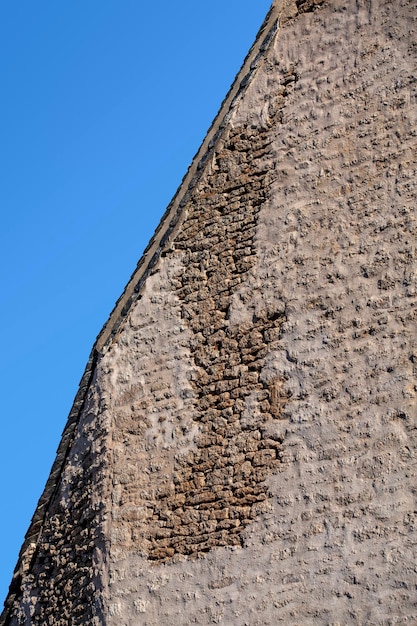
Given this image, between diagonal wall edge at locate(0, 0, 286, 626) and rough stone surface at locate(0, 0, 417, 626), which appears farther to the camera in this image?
diagonal wall edge at locate(0, 0, 286, 626)

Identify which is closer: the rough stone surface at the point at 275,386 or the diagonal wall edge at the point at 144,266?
the rough stone surface at the point at 275,386

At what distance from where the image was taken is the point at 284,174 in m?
9.59

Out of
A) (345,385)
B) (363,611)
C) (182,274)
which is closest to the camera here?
(363,611)

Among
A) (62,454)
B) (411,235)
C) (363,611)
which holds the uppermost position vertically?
(411,235)

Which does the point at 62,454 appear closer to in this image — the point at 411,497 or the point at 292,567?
the point at 292,567

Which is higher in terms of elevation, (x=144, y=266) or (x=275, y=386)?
(x=144, y=266)

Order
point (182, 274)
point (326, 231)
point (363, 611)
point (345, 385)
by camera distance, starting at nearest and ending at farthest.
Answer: point (363, 611) → point (345, 385) → point (326, 231) → point (182, 274)

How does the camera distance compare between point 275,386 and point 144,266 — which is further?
point 144,266

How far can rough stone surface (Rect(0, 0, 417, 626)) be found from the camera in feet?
26.9

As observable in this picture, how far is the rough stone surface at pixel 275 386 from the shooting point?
8.21 meters

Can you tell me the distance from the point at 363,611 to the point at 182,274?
10.6ft

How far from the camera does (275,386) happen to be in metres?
8.84

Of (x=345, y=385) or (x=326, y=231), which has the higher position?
(x=326, y=231)

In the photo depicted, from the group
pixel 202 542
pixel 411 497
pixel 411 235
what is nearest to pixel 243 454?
pixel 202 542
